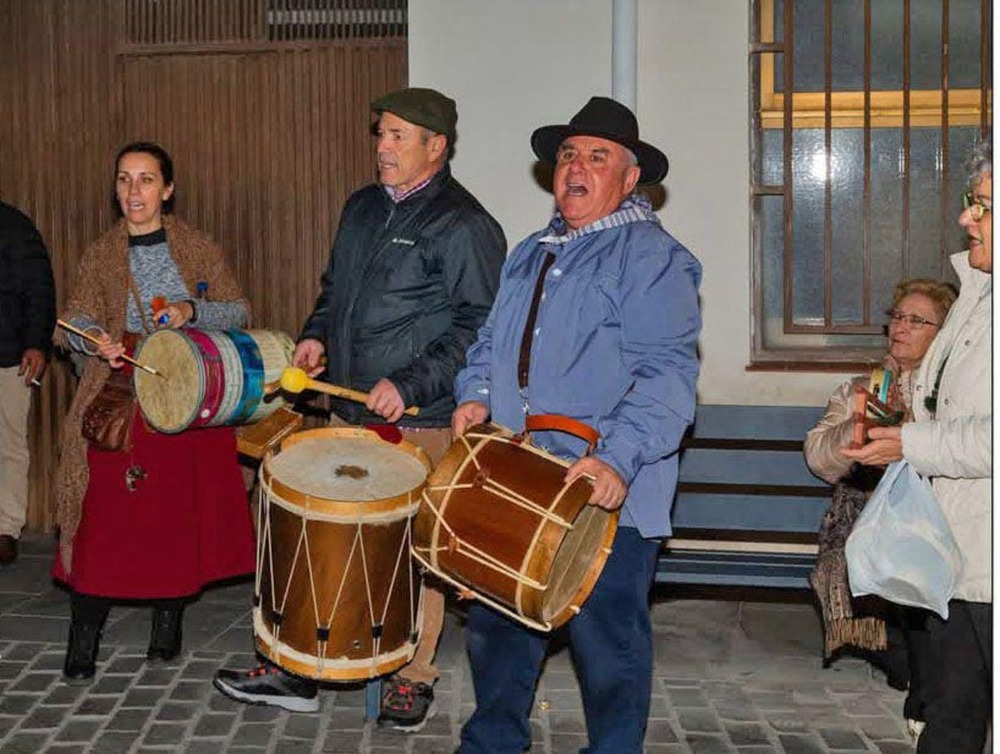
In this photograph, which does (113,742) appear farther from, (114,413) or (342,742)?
(114,413)

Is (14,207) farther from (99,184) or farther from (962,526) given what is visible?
(962,526)

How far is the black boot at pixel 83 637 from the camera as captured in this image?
6016 mm

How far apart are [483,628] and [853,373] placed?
10.3ft

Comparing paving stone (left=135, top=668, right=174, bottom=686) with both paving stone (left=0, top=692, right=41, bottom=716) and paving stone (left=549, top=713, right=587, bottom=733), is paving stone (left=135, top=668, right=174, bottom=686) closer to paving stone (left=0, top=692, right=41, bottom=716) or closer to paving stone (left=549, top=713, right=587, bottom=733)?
paving stone (left=0, top=692, right=41, bottom=716)

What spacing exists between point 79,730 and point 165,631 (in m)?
0.82

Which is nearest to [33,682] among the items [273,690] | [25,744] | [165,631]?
[165,631]

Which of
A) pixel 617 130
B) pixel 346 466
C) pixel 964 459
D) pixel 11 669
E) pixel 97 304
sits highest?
pixel 617 130

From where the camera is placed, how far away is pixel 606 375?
457 centimetres

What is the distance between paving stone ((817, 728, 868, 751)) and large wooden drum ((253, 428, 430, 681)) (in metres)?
1.57

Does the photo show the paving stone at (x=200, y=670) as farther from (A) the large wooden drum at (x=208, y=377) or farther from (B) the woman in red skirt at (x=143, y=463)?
(A) the large wooden drum at (x=208, y=377)

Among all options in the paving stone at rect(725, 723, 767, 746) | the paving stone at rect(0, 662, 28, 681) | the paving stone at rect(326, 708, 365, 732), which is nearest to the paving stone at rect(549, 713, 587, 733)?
the paving stone at rect(725, 723, 767, 746)

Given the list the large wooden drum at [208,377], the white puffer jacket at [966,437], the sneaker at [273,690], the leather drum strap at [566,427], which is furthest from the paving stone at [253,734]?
the white puffer jacket at [966,437]

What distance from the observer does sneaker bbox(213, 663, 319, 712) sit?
566 cm

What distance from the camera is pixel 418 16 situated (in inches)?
291
